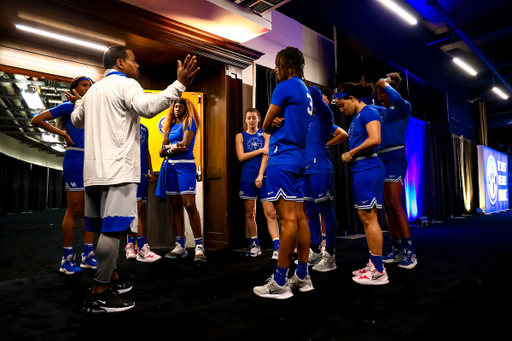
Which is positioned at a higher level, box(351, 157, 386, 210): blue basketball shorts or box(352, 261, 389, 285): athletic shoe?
box(351, 157, 386, 210): blue basketball shorts

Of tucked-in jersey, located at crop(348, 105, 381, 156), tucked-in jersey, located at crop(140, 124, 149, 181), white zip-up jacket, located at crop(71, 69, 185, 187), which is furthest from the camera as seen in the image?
tucked-in jersey, located at crop(140, 124, 149, 181)

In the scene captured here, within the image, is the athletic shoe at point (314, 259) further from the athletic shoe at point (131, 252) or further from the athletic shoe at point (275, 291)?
the athletic shoe at point (131, 252)

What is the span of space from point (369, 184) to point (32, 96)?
7.81 m

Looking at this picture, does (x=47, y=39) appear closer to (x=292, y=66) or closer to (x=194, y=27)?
(x=194, y=27)

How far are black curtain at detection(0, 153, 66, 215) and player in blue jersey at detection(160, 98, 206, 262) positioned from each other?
1129cm

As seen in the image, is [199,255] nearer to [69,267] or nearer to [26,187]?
[69,267]

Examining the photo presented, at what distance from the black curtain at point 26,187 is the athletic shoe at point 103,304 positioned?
1237 centimetres

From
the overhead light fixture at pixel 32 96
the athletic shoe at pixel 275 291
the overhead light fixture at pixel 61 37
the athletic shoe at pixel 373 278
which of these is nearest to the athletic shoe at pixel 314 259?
the athletic shoe at pixel 373 278

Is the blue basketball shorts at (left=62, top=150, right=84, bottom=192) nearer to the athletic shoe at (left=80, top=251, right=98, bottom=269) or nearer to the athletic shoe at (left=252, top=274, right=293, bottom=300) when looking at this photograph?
the athletic shoe at (left=80, top=251, right=98, bottom=269)

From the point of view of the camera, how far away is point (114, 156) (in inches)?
66.1

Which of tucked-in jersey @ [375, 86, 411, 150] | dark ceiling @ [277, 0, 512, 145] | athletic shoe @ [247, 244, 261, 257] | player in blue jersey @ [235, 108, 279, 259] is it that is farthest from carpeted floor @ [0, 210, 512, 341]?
dark ceiling @ [277, 0, 512, 145]

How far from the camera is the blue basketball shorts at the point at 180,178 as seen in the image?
311cm

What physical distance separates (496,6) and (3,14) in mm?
9600

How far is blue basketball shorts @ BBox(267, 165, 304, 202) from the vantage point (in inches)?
71.3
